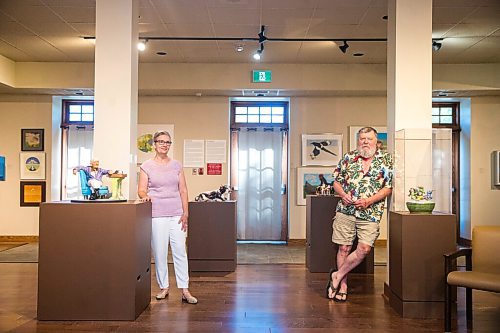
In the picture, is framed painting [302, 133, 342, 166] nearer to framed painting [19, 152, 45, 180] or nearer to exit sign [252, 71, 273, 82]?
exit sign [252, 71, 273, 82]

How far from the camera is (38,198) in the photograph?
9.26 metres

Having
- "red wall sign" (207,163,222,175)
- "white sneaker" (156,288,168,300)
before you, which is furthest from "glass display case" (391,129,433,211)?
"red wall sign" (207,163,222,175)

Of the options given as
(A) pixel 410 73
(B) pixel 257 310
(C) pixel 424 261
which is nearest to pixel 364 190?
(C) pixel 424 261

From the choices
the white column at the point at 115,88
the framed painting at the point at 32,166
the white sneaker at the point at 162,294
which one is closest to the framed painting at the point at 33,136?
the framed painting at the point at 32,166

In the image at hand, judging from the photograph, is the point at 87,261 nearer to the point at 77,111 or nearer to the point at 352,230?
the point at 352,230

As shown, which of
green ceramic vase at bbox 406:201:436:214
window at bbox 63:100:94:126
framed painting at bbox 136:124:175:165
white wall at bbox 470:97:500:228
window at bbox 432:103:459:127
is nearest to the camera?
green ceramic vase at bbox 406:201:436:214

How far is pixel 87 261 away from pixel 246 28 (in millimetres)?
3991

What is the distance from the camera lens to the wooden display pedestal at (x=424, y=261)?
4.18 metres

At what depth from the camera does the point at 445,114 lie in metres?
9.54

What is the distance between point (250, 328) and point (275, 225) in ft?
18.4

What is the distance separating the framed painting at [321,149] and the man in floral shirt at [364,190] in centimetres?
439

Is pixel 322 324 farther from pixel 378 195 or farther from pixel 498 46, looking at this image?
pixel 498 46

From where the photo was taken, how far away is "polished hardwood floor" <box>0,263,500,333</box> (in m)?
3.91

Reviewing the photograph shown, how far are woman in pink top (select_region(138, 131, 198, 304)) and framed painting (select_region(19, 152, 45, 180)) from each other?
5364 mm
